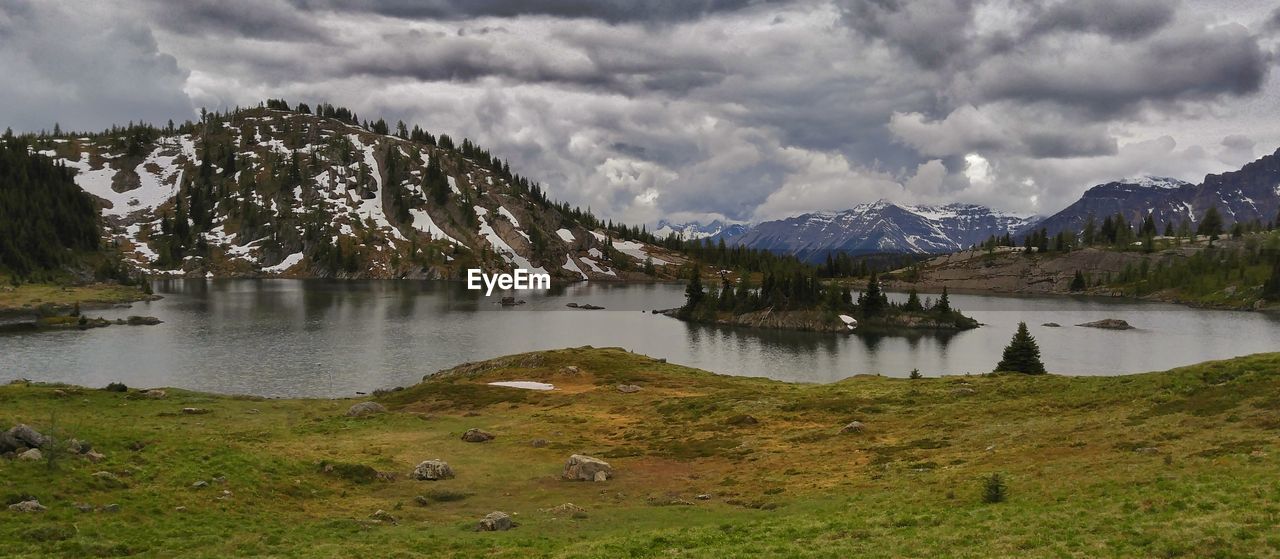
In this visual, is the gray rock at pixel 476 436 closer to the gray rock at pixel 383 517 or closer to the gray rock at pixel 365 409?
the gray rock at pixel 365 409

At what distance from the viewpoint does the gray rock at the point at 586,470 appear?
45.7 m

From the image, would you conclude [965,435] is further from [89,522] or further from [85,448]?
[85,448]

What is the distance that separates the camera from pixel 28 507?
98.5 ft

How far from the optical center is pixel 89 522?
30.0m

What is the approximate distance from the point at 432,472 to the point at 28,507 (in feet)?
64.6

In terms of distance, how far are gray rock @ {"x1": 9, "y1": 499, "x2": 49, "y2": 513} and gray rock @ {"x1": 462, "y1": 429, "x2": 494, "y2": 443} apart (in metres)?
29.9

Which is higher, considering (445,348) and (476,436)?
(476,436)

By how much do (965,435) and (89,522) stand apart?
4566cm

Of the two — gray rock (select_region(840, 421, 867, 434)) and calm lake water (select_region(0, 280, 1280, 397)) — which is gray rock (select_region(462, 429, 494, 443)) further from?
calm lake water (select_region(0, 280, 1280, 397))

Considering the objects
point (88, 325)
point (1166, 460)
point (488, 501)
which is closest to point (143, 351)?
point (88, 325)

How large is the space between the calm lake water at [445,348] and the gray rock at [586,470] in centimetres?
5929

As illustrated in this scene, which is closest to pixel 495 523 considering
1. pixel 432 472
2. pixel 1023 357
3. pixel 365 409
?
pixel 432 472

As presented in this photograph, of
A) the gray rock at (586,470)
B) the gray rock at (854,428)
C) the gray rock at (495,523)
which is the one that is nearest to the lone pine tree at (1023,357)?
the gray rock at (854,428)

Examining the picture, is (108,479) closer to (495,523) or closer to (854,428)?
(495,523)
